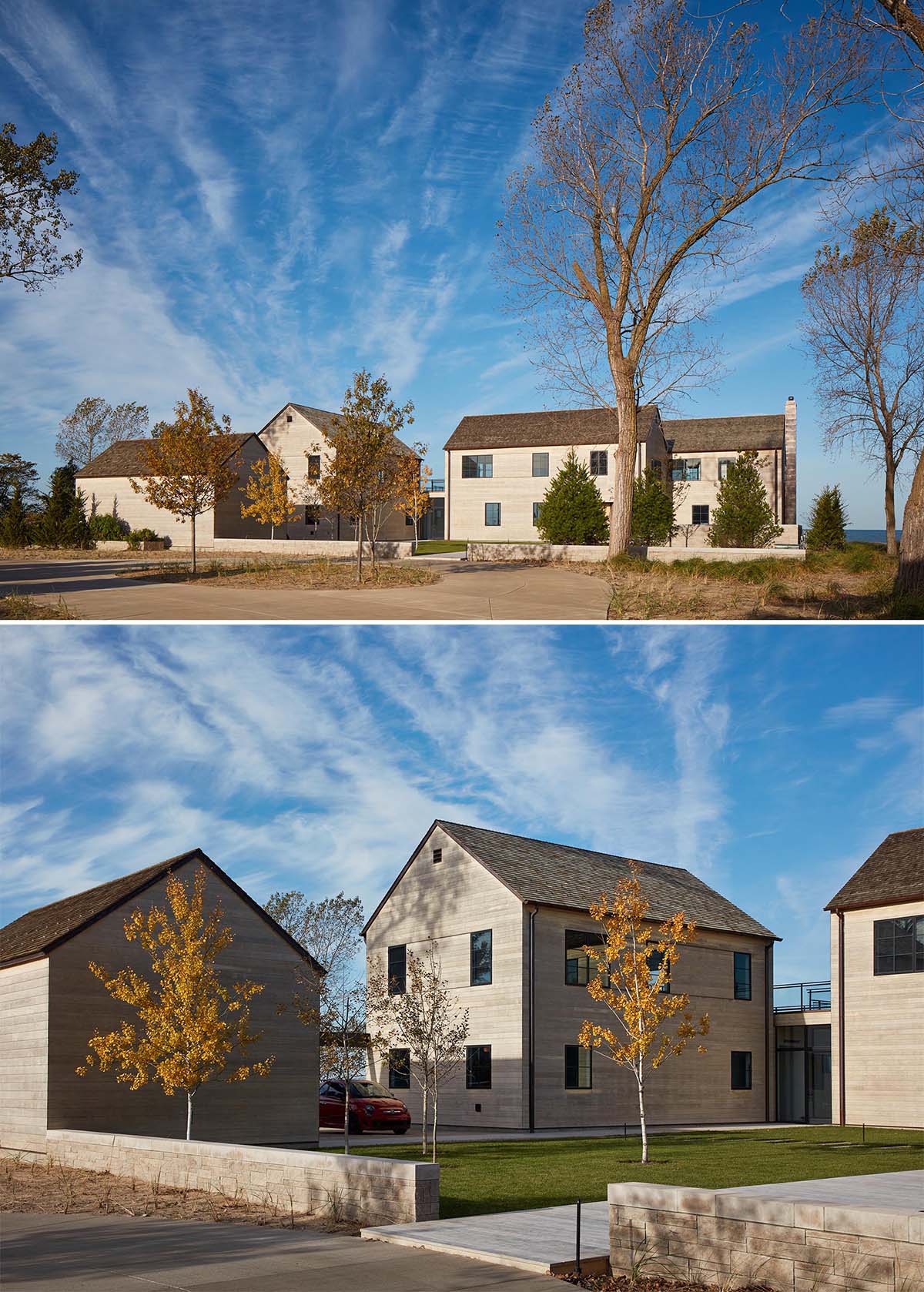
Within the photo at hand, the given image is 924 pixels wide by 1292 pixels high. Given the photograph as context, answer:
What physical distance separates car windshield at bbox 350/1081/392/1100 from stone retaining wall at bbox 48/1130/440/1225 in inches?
473

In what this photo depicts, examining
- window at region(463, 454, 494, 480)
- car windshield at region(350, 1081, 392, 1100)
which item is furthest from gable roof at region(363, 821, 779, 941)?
window at region(463, 454, 494, 480)

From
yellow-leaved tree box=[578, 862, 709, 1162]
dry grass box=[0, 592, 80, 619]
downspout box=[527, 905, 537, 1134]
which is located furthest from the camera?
downspout box=[527, 905, 537, 1134]

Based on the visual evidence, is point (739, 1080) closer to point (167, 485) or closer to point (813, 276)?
point (167, 485)

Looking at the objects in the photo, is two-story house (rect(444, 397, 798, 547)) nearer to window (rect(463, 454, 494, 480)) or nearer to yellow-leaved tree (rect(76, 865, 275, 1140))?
window (rect(463, 454, 494, 480))

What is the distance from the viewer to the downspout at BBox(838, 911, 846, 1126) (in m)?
27.9

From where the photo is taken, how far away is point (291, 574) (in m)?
26.5

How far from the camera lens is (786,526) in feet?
201

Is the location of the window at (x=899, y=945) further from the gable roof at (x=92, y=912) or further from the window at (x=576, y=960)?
the gable roof at (x=92, y=912)

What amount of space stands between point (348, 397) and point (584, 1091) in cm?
1797

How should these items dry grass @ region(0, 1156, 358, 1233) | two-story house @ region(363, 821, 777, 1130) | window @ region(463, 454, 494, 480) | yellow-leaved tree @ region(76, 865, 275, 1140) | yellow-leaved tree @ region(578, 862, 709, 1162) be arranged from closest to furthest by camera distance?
dry grass @ region(0, 1156, 358, 1233) < yellow-leaved tree @ region(76, 865, 275, 1140) < yellow-leaved tree @ region(578, 862, 709, 1162) < two-story house @ region(363, 821, 777, 1130) < window @ region(463, 454, 494, 480)

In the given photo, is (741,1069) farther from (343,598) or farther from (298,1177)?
(298,1177)

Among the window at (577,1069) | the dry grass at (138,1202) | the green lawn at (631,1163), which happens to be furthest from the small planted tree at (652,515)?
the dry grass at (138,1202)

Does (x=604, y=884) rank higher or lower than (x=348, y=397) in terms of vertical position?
lower

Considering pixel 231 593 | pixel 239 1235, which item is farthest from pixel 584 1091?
pixel 239 1235
